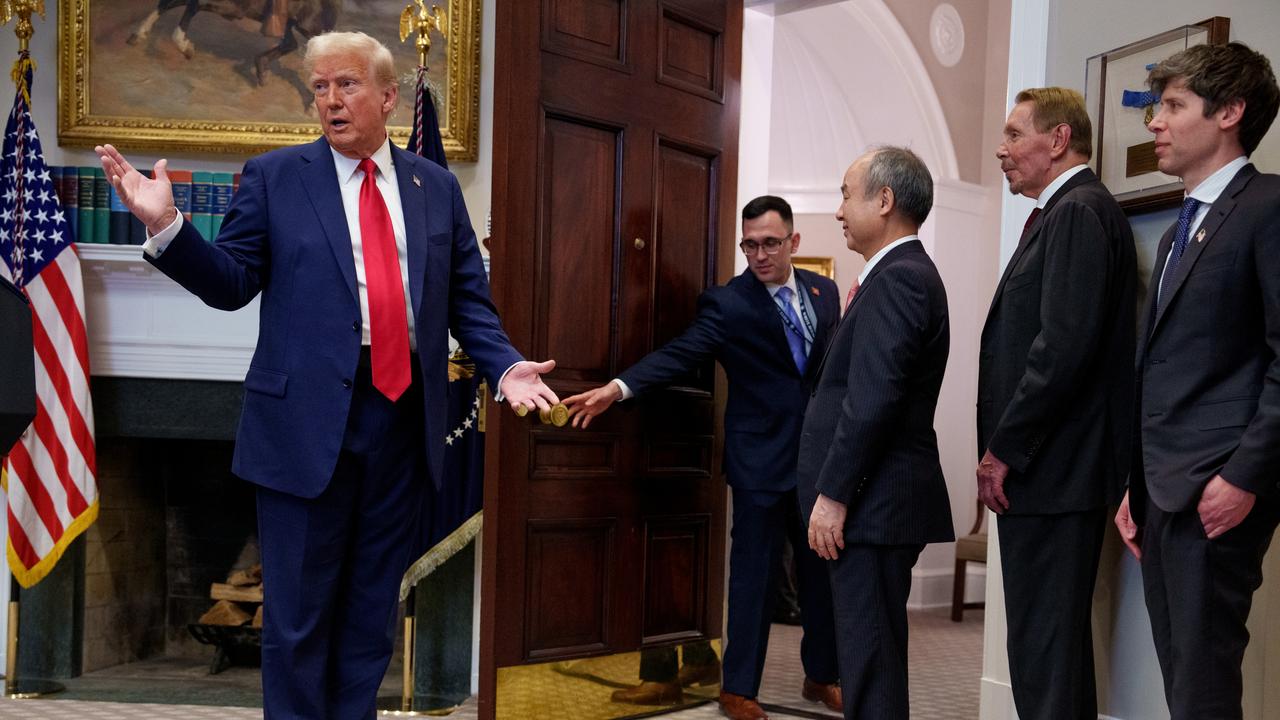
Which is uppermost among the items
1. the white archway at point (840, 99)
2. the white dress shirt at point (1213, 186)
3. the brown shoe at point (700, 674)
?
the white archway at point (840, 99)

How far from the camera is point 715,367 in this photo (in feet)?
14.6

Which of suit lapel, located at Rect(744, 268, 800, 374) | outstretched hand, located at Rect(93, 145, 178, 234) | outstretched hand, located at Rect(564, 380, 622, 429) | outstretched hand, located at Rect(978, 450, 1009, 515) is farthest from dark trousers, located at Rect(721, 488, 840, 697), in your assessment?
outstretched hand, located at Rect(93, 145, 178, 234)

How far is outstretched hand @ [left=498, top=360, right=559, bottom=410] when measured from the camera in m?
2.46

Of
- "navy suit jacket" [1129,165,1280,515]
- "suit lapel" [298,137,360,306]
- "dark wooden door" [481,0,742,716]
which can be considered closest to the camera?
"navy suit jacket" [1129,165,1280,515]

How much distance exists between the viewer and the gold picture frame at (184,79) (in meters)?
4.72

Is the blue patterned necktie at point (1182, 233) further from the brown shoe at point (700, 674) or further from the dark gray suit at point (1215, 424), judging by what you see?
the brown shoe at point (700, 674)

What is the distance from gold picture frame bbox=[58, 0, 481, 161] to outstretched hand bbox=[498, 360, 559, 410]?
2418mm

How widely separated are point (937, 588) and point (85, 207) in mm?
4918

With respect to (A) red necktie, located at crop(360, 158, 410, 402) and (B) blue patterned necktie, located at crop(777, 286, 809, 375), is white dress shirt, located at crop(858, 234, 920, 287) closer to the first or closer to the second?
(A) red necktie, located at crop(360, 158, 410, 402)

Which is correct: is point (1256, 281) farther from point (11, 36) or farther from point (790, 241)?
point (11, 36)

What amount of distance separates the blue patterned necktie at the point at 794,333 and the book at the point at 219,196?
6.64ft

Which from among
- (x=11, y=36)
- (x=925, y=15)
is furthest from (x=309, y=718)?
(x=925, y=15)

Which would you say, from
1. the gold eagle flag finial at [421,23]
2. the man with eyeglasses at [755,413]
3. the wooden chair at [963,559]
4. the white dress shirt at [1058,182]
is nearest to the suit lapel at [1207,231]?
the white dress shirt at [1058,182]

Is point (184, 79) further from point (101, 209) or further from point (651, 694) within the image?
point (651, 694)
